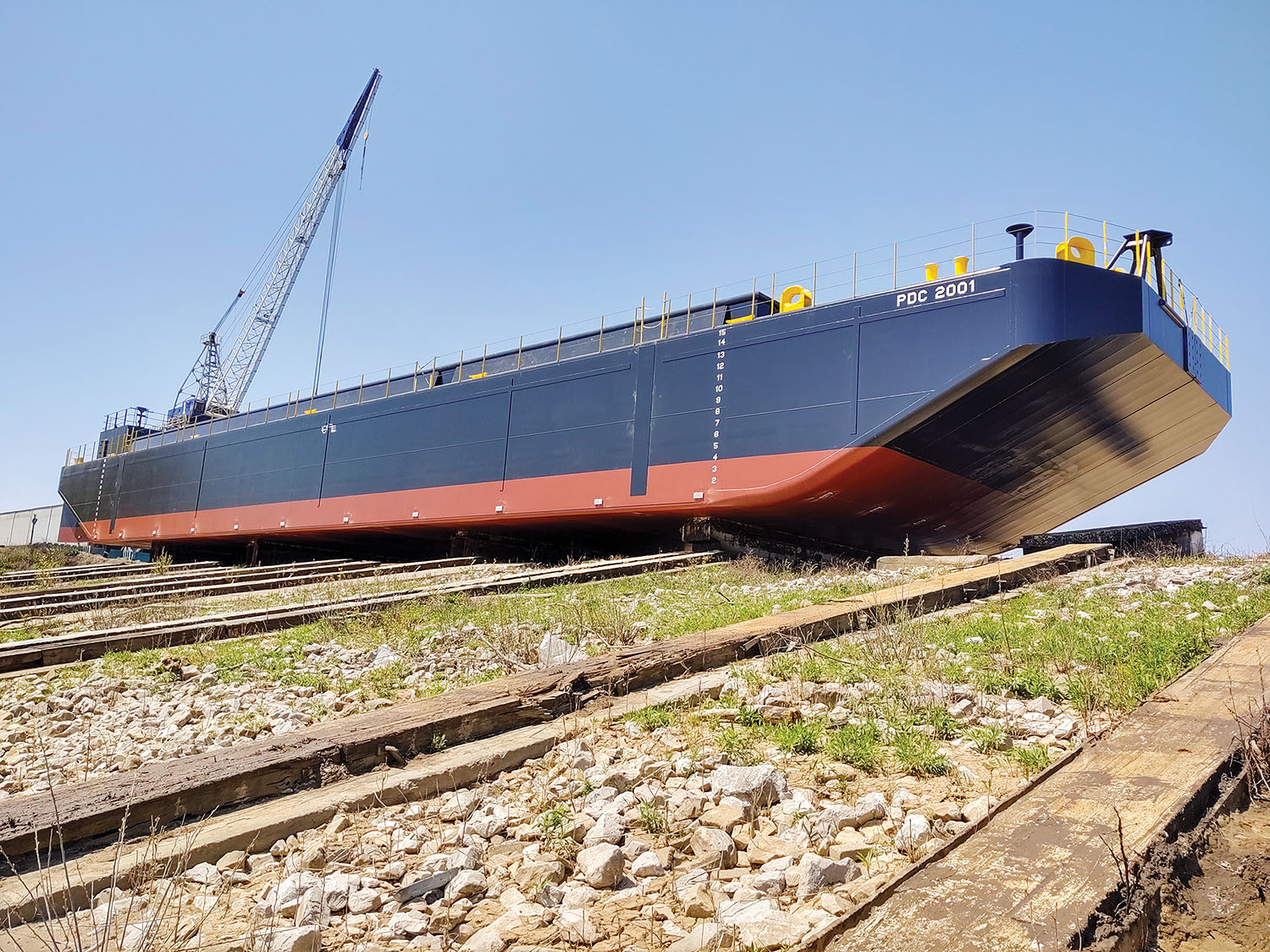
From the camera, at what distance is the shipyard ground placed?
2.27m

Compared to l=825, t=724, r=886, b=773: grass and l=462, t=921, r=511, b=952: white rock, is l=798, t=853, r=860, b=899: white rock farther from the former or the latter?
l=825, t=724, r=886, b=773: grass

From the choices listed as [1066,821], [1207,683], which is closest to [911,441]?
[1207,683]

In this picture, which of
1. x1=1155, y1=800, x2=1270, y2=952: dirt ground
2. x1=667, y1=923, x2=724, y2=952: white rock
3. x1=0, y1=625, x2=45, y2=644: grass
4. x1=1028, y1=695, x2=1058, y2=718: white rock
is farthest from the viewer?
x1=0, y1=625, x2=45, y2=644: grass

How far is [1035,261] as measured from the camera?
38.8ft

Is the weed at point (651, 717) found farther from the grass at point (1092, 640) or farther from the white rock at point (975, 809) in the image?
the grass at point (1092, 640)

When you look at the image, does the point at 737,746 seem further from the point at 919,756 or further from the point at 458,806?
the point at 458,806

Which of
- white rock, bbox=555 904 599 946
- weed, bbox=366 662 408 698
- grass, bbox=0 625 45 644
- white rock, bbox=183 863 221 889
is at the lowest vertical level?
grass, bbox=0 625 45 644

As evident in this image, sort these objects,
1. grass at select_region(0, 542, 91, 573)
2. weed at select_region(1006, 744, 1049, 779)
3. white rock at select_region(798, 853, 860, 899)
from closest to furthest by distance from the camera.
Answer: white rock at select_region(798, 853, 860, 899) < weed at select_region(1006, 744, 1049, 779) < grass at select_region(0, 542, 91, 573)

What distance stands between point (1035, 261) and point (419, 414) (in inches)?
576

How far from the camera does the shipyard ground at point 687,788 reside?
2.27 metres

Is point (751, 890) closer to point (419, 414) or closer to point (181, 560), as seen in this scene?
point (419, 414)

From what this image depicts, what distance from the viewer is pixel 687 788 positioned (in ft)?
10.7

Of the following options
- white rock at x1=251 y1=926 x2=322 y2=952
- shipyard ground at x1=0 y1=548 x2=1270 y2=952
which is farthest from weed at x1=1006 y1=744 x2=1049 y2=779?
white rock at x1=251 y1=926 x2=322 y2=952

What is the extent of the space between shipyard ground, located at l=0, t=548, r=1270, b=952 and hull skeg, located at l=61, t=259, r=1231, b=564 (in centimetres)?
655
